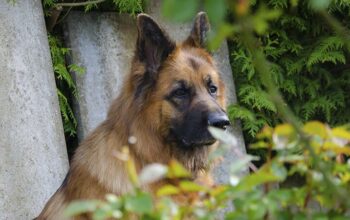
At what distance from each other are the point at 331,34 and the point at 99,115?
2338 mm

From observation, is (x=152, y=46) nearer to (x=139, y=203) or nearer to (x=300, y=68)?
(x=300, y=68)

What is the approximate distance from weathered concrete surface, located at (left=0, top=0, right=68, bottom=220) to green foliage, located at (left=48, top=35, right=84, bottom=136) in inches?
12.0

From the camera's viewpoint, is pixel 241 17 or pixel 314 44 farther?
pixel 314 44

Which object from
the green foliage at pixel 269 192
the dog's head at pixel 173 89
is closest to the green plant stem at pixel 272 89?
the green foliage at pixel 269 192

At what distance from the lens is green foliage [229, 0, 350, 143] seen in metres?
6.84

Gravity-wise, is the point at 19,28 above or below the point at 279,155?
above

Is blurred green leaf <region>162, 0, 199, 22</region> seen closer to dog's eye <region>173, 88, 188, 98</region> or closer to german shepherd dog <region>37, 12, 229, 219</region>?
german shepherd dog <region>37, 12, 229, 219</region>

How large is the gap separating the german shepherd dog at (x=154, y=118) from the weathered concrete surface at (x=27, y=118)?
902 millimetres

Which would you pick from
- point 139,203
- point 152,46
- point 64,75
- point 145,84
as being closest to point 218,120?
point 145,84

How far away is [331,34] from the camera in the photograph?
7.03 m

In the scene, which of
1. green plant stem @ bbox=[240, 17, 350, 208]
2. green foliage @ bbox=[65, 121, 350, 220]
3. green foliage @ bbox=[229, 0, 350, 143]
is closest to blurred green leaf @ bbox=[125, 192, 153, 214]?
green foliage @ bbox=[65, 121, 350, 220]

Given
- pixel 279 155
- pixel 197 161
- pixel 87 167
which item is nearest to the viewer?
pixel 279 155

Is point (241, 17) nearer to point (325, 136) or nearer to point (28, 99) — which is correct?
point (325, 136)

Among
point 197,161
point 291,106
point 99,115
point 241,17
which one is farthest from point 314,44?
point 241,17
